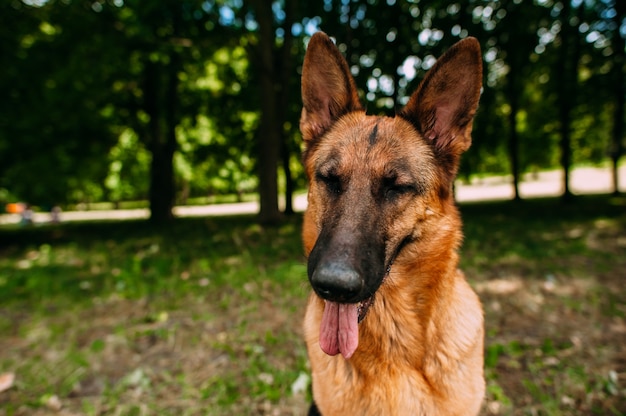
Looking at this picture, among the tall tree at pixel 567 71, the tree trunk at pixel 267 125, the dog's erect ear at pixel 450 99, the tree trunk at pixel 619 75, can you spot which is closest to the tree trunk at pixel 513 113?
the tall tree at pixel 567 71

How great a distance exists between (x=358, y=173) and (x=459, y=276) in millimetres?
1243

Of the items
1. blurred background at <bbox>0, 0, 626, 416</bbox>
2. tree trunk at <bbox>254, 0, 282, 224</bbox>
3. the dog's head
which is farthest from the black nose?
tree trunk at <bbox>254, 0, 282, 224</bbox>

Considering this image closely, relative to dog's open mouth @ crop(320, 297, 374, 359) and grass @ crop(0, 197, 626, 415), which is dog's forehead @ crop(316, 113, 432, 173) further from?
grass @ crop(0, 197, 626, 415)

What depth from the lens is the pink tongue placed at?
2.11 meters

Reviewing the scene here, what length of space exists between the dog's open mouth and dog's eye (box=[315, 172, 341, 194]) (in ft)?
2.35

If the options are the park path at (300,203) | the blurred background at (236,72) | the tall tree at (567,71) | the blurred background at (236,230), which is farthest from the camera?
the park path at (300,203)

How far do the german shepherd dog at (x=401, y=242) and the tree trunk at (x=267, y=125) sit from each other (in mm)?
8891

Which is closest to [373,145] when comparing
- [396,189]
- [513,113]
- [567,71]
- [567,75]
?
[396,189]

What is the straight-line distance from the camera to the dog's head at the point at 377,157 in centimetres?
209

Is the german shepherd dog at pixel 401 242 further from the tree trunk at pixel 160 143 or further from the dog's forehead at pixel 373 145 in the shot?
the tree trunk at pixel 160 143

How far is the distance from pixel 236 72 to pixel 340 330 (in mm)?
16028

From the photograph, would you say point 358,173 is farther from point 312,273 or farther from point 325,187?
point 312,273

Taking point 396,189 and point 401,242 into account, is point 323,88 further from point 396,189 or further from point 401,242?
point 401,242

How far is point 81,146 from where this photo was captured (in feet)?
50.1
